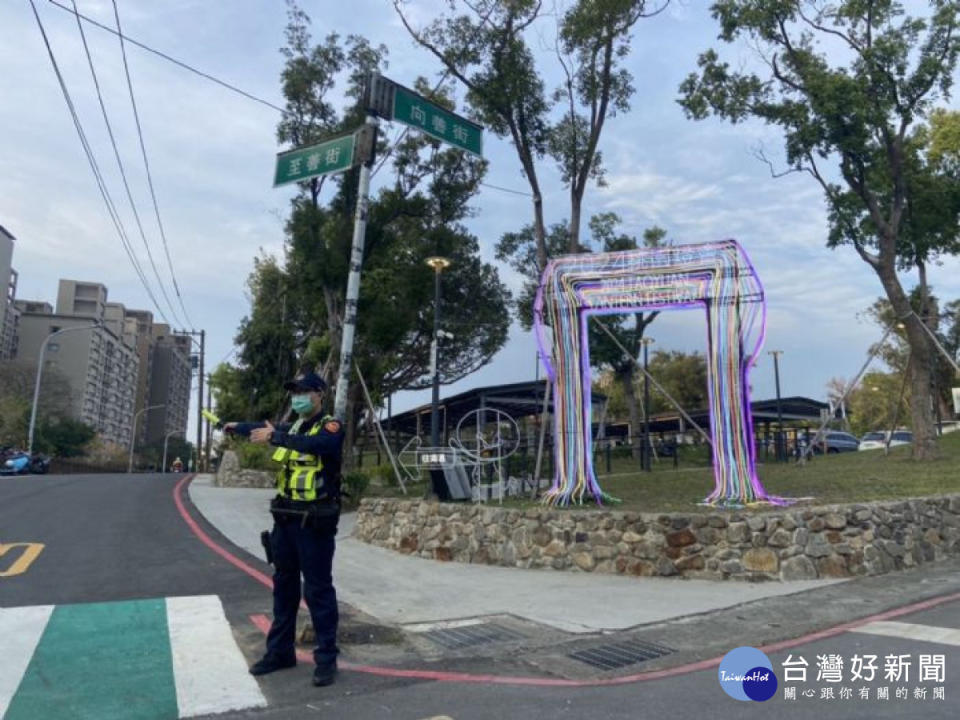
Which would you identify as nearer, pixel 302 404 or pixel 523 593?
pixel 302 404

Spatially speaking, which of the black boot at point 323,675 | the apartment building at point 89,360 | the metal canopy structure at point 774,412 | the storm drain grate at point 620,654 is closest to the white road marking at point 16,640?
the black boot at point 323,675

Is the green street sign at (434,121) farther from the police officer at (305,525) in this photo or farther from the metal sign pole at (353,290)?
the police officer at (305,525)

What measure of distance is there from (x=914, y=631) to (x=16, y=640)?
7.28 meters

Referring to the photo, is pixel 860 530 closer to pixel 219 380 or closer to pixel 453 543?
pixel 453 543

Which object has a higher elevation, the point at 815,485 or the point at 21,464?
the point at 21,464

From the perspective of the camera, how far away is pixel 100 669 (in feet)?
15.8

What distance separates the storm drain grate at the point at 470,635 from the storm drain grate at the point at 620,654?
73 centimetres

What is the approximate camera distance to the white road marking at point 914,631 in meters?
5.53

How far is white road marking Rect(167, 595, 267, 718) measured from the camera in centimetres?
425

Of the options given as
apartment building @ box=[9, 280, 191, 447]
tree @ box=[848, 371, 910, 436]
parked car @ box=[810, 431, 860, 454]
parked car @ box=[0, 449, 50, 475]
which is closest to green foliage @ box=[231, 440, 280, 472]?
parked car @ box=[0, 449, 50, 475]

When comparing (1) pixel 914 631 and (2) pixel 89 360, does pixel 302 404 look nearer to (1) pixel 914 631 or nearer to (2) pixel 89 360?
(1) pixel 914 631

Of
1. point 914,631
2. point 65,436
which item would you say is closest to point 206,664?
point 914,631

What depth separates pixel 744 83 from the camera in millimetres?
18000

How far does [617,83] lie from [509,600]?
40.9ft
